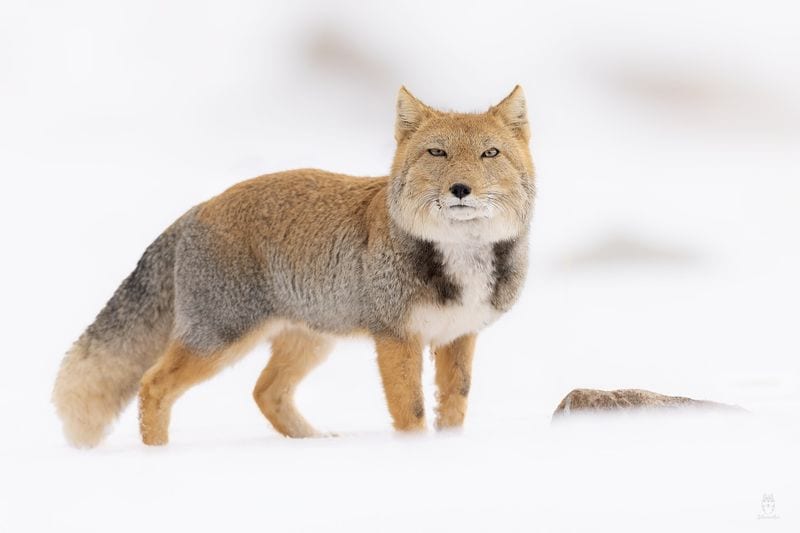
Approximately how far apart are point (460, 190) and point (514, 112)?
1.07m

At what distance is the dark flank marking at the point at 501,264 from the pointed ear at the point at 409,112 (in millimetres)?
1037

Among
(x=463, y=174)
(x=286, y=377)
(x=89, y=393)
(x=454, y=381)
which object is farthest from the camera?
(x=286, y=377)

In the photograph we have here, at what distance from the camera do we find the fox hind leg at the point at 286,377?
28.9 ft

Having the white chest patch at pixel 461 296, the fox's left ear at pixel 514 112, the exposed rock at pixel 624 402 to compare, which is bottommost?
the exposed rock at pixel 624 402

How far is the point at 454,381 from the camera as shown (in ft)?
25.9

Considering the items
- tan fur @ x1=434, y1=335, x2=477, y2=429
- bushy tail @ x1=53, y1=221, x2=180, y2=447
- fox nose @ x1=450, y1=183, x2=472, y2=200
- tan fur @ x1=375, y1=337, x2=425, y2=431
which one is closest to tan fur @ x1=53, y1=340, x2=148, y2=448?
bushy tail @ x1=53, y1=221, x2=180, y2=447

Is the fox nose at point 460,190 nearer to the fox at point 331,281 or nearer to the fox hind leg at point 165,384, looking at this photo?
the fox at point 331,281

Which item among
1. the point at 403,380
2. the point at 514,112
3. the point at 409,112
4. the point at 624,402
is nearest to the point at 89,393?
the point at 403,380

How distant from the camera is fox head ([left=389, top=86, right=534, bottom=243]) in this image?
6984 millimetres

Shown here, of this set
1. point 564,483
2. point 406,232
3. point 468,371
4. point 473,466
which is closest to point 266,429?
point 468,371

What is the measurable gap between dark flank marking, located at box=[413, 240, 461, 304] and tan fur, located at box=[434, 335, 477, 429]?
64 cm

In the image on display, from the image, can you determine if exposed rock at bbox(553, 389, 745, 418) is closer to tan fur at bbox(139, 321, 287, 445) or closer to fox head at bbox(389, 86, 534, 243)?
fox head at bbox(389, 86, 534, 243)

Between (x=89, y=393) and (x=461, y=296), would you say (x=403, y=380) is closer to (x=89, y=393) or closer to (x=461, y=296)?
(x=461, y=296)

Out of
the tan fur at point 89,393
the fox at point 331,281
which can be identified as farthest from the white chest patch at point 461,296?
the tan fur at point 89,393
